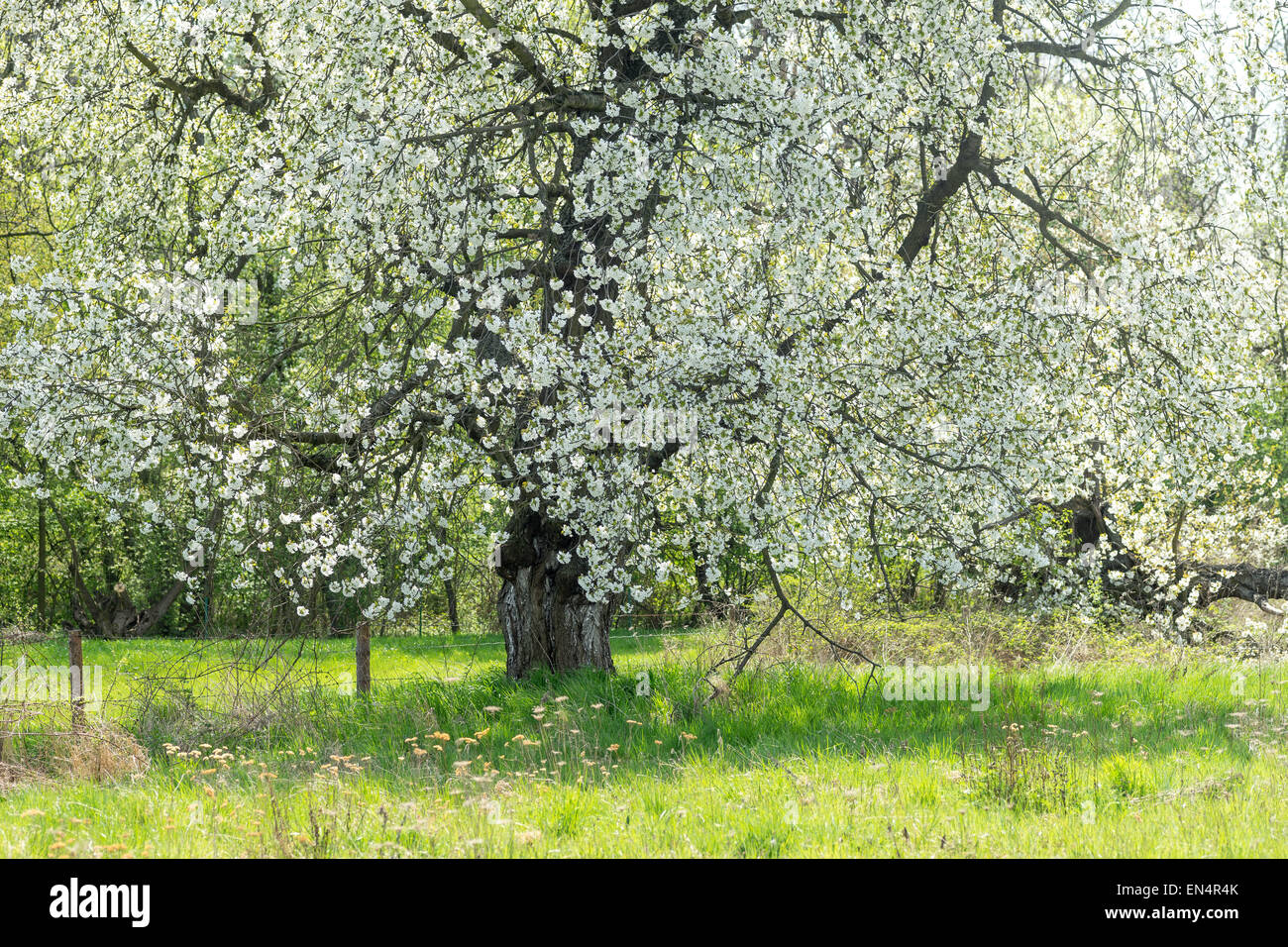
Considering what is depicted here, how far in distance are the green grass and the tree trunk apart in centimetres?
38

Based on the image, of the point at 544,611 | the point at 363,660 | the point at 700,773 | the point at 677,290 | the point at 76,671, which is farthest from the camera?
the point at 363,660

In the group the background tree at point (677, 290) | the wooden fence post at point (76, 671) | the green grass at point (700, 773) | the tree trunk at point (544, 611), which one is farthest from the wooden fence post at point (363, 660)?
the wooden fence post at point (76, 671)

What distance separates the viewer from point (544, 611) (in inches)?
385

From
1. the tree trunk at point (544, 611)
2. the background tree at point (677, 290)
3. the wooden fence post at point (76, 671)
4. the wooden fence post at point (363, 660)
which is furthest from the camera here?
the wooden fence post at point (363, 660)

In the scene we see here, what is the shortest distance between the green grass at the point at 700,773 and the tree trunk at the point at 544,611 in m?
0.38

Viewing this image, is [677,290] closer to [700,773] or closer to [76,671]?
Result: [700,773]

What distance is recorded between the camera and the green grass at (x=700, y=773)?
461cm

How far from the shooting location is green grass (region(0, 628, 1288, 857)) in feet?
15.1

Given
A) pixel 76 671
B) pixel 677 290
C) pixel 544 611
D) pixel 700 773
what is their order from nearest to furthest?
pixel 700 773
pixel 677 290
pixel 76 671
pixel 544 611

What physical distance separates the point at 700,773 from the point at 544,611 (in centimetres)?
384

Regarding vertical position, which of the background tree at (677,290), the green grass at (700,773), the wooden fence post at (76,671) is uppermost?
the background tree at (677,290)

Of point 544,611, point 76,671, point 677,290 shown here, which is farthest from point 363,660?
point 677,290

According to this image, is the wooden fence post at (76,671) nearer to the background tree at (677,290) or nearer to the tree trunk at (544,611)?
the background tree at (677,290)
